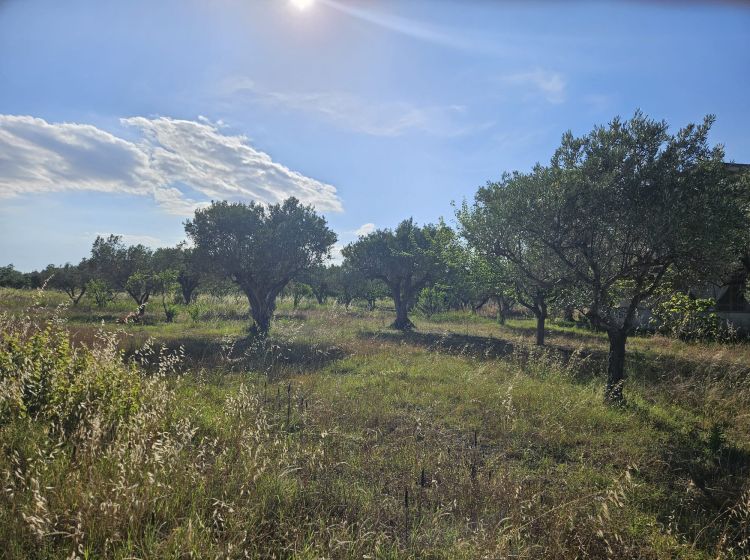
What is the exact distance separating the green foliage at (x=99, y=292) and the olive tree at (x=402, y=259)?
79.8ft

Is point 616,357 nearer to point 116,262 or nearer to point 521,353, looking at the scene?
point 521,353

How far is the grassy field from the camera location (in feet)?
11.5

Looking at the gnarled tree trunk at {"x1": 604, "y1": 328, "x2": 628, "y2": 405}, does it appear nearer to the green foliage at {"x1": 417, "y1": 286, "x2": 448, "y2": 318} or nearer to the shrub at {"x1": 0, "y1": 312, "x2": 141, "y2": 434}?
the shrub at {"x1": 0, "y1": 312, "x2": 141, "y2": 434}

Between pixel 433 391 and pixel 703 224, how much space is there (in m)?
7.83

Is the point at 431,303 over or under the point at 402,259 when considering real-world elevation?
under

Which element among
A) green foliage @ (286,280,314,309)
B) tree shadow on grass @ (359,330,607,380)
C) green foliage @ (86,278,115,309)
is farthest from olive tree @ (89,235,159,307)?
tree shadow on grass @ (359,330,607,380)

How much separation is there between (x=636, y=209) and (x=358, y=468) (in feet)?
31.2

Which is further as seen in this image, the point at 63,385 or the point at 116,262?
the point at 116,262

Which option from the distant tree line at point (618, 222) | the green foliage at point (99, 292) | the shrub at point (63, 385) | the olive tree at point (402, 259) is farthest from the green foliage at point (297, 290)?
the shrub at point (63, 385)

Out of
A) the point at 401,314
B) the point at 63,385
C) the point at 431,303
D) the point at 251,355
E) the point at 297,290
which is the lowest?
the point at 251,355

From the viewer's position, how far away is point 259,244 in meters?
22.6

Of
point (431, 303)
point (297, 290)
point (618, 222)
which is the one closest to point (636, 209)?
point (618, 222)

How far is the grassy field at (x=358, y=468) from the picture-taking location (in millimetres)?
3498

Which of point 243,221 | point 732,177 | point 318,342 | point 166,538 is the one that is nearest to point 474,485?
point 166,538
